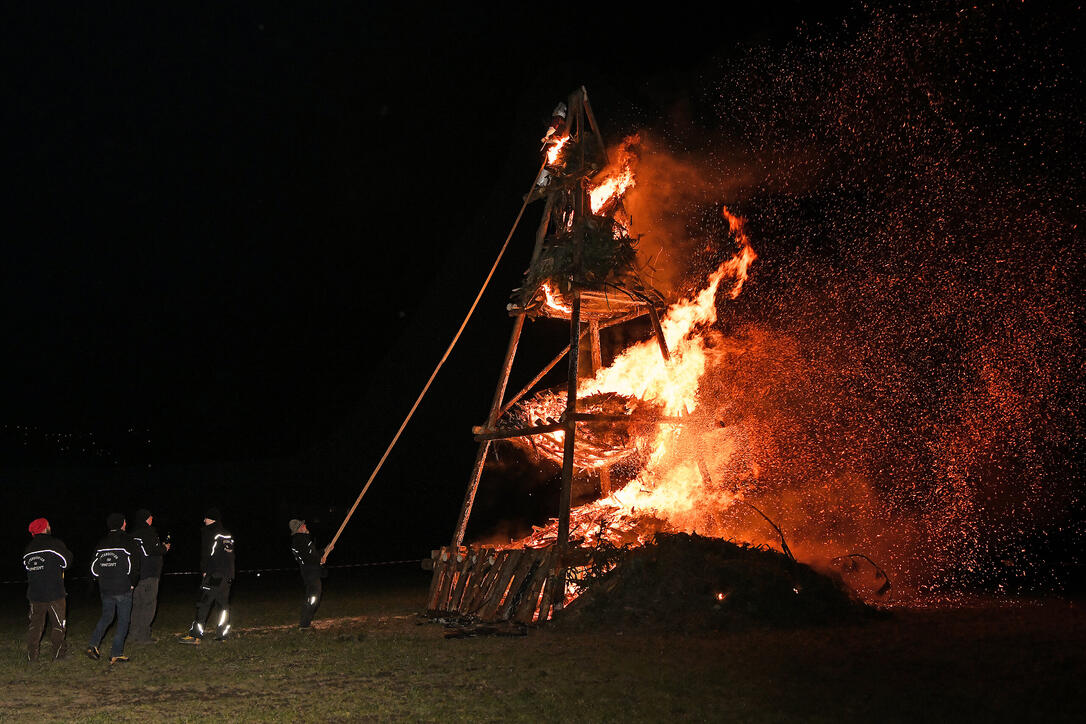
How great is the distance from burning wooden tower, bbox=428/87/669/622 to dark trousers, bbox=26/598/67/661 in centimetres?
594

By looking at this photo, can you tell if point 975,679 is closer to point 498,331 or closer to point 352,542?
point 352,542

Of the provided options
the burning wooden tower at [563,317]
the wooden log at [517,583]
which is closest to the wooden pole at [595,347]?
the burning wooden tower at [563,317]

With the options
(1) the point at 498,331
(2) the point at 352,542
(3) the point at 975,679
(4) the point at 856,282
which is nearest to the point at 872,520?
(4) the point at 856,282

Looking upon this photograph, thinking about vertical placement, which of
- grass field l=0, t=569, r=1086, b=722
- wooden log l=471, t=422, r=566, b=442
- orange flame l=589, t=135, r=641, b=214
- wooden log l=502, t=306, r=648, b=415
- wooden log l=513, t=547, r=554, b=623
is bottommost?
grass field l=0, t=569, r=1086, b=722

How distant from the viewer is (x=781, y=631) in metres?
12.0

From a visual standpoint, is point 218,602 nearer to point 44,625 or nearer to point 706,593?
point 44,625

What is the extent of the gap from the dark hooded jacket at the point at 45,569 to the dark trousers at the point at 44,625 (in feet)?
0.34

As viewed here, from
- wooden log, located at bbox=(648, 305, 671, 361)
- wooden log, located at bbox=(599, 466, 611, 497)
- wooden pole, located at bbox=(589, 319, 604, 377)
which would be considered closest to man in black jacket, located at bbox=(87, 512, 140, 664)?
wooden log, located at bbox=(599, 466, 611, 497)

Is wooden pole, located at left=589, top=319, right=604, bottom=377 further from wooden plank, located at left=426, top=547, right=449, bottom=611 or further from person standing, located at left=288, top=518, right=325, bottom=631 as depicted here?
person standing, located at left=288, top=518, right=325, bottom=631

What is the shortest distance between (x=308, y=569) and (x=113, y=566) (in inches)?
134

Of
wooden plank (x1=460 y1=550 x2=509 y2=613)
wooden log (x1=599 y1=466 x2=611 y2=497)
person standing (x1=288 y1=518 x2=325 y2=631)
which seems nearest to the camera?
wooden plank (x1=460 y1=550 x2=509 y2=613)

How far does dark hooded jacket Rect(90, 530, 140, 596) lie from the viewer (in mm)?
11945

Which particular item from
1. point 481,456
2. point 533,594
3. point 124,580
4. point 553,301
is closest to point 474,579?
point 533,594

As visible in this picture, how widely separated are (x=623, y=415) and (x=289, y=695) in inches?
295
